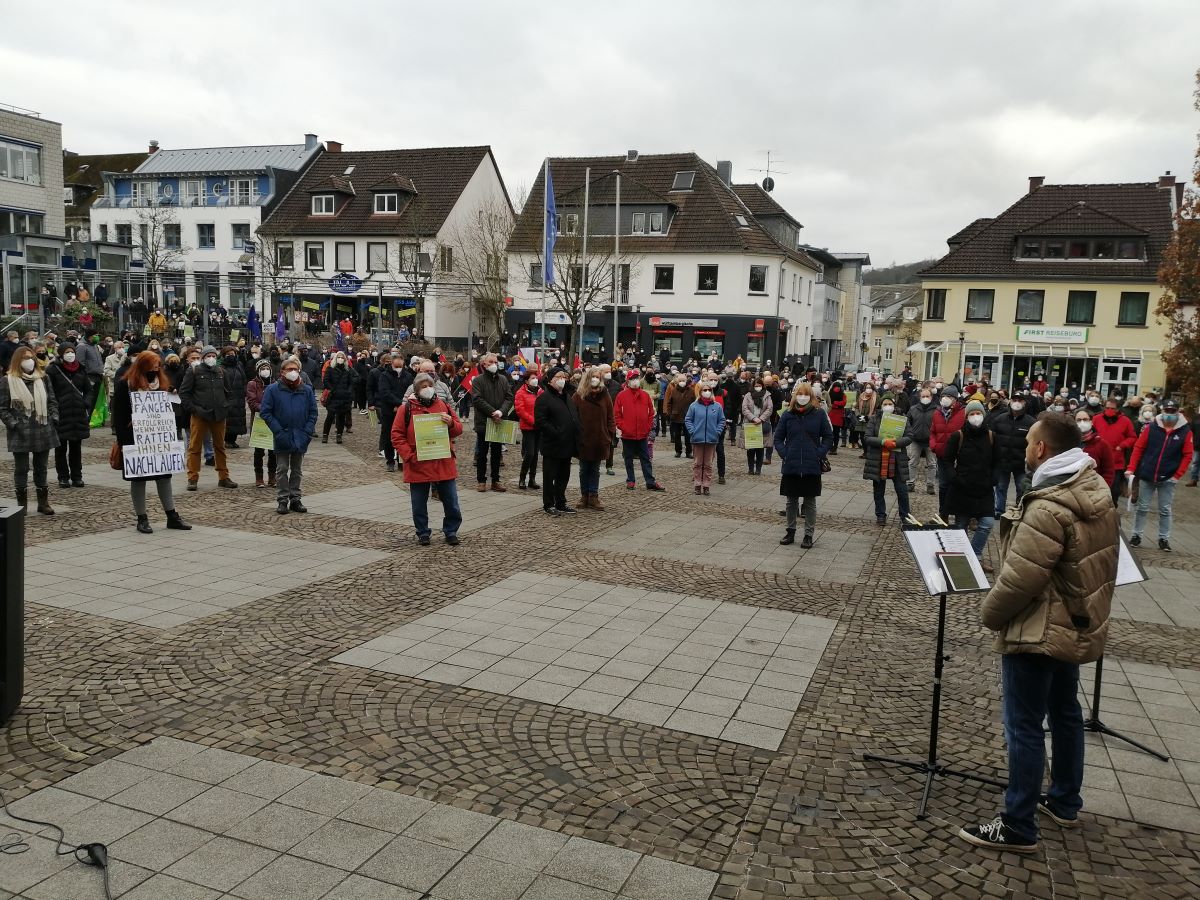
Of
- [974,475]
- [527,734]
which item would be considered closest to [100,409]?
[527,734]

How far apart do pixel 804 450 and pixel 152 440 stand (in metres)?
7.25

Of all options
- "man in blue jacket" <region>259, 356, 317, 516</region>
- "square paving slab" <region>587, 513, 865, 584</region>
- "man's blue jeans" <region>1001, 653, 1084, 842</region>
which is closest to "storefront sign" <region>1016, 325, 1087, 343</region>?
"square paving slab" <region>587, 513, 865, 584</region>

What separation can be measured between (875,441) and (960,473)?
2211 millimetres

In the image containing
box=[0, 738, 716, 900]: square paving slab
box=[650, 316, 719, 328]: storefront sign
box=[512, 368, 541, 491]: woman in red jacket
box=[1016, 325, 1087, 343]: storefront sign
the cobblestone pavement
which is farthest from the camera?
box=[650, 316, 719, 328]: storefront sign

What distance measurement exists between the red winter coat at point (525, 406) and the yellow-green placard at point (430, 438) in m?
3.86

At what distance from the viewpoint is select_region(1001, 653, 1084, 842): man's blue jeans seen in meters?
4.12

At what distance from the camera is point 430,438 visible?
9969mm

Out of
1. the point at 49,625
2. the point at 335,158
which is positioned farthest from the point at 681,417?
the point at 335,158

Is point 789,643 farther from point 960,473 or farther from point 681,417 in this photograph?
point 681,417

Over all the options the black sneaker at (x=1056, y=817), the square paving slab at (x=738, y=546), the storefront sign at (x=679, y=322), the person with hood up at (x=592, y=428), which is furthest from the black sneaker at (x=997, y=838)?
the storefront sign at (x=679, y=322)

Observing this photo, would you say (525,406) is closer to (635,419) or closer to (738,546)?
(635,419)

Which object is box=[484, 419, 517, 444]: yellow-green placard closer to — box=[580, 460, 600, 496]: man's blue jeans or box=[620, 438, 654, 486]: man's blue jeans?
box=[580, 460, 600, 496]: man's blue jeans

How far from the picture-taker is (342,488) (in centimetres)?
1368

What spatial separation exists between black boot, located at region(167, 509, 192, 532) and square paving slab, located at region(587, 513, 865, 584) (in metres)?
4.48
